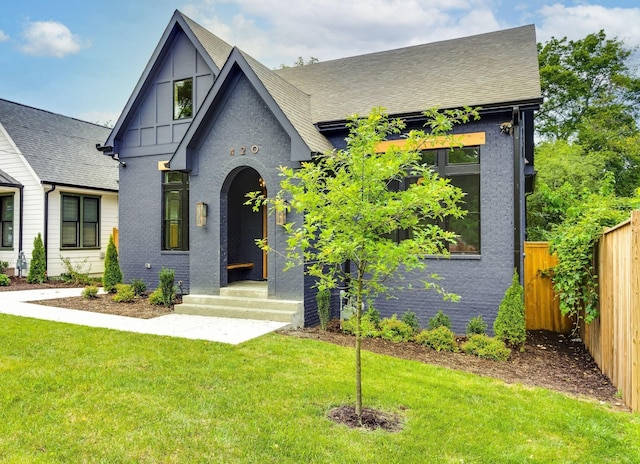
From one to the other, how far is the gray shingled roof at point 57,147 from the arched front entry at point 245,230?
7.20m

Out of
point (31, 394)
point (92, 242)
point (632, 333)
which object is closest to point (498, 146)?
point (632, 333)

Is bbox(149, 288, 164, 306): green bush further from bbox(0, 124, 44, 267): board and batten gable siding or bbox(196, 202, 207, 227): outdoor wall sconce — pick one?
bbox(0, 124, 44, 267): board and batten gable siding

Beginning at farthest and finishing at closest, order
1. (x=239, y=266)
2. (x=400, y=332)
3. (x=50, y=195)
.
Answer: (x=50, y=195) → (x=239, y=266) → (x=400, y=332)

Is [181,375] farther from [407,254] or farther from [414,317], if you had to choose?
[414,317]

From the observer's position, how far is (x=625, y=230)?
4.91 m

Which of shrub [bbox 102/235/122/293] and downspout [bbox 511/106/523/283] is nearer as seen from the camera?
downspout [bbox 511/106/523/283]

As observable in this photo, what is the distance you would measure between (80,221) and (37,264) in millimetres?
2256

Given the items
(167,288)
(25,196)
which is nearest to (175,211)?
(167,288)

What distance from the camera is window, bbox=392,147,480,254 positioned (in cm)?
827

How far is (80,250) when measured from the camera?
15336 mm

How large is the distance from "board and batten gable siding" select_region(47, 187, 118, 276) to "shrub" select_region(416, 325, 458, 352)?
39.5ft

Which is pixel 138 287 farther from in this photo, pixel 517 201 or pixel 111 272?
pixel 517 201

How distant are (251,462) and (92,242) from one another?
1483cm

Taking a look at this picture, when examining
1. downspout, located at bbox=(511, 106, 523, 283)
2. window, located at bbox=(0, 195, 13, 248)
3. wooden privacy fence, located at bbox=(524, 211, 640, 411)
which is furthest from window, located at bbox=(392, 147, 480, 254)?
window, located at bbox=(0, 195, 13, 248)
